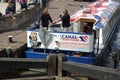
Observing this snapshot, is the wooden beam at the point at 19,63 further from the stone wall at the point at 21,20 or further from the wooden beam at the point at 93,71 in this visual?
the stone wall at the point at 21,20

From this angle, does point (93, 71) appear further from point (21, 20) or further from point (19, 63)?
point (21, 20)

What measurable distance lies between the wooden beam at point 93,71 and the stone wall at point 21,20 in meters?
10.6

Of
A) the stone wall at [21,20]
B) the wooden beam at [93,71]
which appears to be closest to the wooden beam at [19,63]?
the wooden beam at [93,71]

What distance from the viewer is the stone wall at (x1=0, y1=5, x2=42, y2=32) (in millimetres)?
22031

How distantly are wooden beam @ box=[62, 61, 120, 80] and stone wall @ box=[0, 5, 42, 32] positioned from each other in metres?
10.6

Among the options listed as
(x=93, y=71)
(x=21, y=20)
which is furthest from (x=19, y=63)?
(x=21, y=20)

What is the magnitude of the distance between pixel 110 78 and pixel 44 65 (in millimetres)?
2526

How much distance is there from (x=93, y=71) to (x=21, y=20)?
1456 cm

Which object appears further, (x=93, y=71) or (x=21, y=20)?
(x=21, y=20)

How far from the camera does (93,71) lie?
436 inches

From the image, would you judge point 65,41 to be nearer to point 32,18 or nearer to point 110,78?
point 110,78

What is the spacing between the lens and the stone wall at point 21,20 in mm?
22031

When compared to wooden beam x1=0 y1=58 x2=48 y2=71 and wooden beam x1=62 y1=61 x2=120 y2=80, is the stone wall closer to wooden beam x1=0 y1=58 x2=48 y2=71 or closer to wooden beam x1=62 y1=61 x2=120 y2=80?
wooden beam x1=0 y1=58 x2=48 y2=71

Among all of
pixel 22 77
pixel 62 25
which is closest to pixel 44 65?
pixel 22 77
